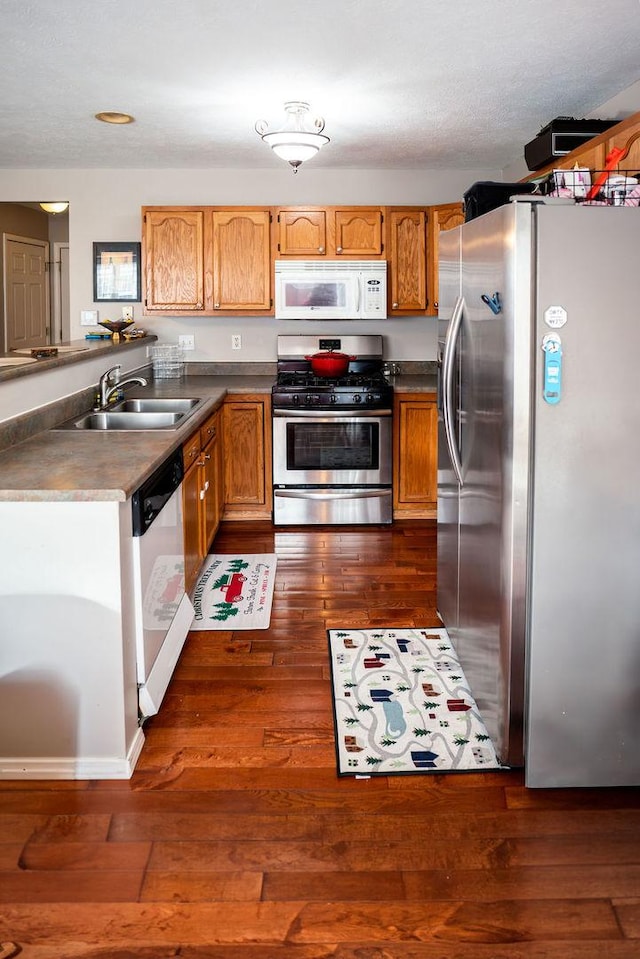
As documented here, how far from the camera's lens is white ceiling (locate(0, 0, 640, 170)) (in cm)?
296

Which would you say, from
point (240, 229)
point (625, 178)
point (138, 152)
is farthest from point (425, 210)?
point (625, 178)

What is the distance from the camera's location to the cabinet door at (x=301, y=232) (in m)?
5.59

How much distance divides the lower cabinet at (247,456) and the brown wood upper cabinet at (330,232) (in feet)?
3.44

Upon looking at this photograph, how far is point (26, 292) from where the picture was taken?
877cm

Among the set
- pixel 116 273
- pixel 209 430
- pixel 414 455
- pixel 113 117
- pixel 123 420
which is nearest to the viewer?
pixel 123 420

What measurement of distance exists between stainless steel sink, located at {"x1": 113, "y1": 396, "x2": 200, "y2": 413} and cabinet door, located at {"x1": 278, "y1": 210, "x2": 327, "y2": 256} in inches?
62.1

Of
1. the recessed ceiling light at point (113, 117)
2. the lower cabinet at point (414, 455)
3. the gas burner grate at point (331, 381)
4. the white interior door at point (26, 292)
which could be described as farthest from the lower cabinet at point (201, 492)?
the white interior door at point (26, 292)

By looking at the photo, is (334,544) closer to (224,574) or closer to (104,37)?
(224,574)

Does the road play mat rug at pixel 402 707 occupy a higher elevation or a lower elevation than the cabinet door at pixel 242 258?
lower

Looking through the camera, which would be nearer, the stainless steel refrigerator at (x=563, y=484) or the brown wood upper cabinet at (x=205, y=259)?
the stainless steel refrigerator at (x=563, y=484)

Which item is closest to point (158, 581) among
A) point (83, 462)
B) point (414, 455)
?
point (83, 462)

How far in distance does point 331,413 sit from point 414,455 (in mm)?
633

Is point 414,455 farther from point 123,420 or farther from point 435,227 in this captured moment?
point 123,420

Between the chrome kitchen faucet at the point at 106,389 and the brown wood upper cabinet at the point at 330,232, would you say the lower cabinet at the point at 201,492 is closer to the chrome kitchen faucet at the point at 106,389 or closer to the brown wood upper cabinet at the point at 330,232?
the chrome kitchen faucet at the point at 106,389
